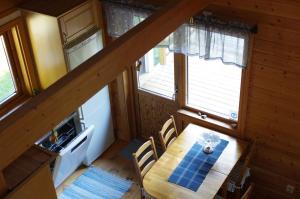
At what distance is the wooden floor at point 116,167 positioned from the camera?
552 centimetres

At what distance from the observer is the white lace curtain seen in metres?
4.52

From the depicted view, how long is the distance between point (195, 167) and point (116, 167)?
146 cm

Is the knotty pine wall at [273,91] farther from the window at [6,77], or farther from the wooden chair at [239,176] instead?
the window at [6,77]

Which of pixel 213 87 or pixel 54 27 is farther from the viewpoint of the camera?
pixel 213 87

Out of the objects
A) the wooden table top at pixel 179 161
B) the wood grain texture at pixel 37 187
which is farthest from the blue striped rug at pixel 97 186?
the wood grain texture at pixel 37 187

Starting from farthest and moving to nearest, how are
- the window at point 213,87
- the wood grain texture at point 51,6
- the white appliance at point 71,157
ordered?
the window at point 213,87 < the white appliance at point 71,157 < the wood grain texture at point 51,6

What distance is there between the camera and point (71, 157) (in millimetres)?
5223

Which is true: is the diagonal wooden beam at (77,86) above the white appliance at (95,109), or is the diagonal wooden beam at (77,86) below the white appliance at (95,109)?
above

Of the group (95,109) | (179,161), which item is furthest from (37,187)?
(95,109)

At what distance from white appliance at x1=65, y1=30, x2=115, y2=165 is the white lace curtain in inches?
15.7

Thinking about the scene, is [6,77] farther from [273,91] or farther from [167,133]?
[273,91]

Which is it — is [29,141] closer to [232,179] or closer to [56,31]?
[56,31]

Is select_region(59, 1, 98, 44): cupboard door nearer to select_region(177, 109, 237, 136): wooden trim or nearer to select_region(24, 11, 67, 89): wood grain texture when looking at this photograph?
select_region(24, 11, 67, 89): wood grain texture

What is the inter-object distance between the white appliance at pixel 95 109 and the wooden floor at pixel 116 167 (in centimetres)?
8
